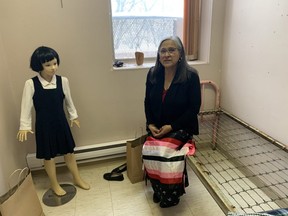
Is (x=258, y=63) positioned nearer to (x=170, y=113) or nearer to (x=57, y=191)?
(x=170, y=113)

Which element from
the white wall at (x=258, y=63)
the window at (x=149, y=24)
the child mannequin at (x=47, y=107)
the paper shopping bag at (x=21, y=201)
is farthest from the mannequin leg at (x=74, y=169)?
the white wall at (x=258, y=63)

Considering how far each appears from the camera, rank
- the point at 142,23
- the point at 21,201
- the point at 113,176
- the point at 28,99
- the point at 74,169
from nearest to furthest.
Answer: the point at 21,201
the point at 28,99
the point at 74,169
the point at 113,176
the point at 142,23

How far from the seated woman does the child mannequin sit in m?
0.67

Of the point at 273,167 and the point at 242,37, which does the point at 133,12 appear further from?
the point at 273,167

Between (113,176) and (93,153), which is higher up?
(93,153)

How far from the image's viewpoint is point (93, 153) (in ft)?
7.03

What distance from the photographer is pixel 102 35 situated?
1.97 metres

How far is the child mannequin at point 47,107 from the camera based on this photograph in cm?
160

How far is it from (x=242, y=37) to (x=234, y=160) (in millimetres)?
1157

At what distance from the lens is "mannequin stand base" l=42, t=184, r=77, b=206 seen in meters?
1.83

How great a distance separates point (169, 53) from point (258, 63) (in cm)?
79

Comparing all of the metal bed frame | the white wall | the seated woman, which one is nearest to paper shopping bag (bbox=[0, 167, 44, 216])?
the seated woman

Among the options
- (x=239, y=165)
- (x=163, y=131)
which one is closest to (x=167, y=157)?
(x=163, y=131)

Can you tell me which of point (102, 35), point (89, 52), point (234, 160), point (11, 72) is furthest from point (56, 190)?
point (234, 160)
